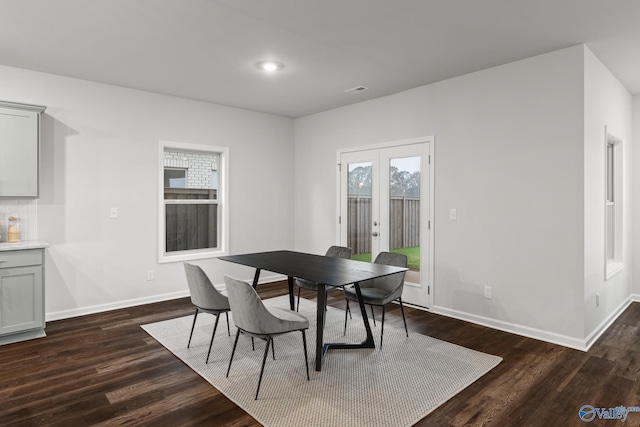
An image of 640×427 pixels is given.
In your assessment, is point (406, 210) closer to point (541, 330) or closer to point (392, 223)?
point (392, 223)

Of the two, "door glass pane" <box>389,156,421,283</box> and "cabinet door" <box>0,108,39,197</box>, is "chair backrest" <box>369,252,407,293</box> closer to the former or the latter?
"door glass pane" <box>389,156,421,283</box>

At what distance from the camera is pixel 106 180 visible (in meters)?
4.42

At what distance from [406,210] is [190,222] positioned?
9.93 ft

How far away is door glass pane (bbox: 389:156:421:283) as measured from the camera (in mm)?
4566

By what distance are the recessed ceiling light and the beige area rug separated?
268 centimetres

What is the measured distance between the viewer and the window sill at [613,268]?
3.87m

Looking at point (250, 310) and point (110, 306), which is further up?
point (250, 310)

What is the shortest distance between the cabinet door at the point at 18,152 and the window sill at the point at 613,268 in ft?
19.2

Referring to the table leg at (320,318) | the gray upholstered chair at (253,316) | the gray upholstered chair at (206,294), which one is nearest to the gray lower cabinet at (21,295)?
the gray upholstered chair at (206,294)

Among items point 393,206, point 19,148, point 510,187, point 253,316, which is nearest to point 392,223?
point 393,206

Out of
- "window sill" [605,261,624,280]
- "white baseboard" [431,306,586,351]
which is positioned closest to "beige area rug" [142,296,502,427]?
"white baseboard" [431,306,586,351]

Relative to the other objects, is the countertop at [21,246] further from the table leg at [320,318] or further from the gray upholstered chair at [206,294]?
the table leg at [320,318]

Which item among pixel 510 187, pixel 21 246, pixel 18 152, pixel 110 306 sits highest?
pixel 18 152

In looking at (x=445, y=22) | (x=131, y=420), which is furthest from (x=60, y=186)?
(x=445, y=22)
